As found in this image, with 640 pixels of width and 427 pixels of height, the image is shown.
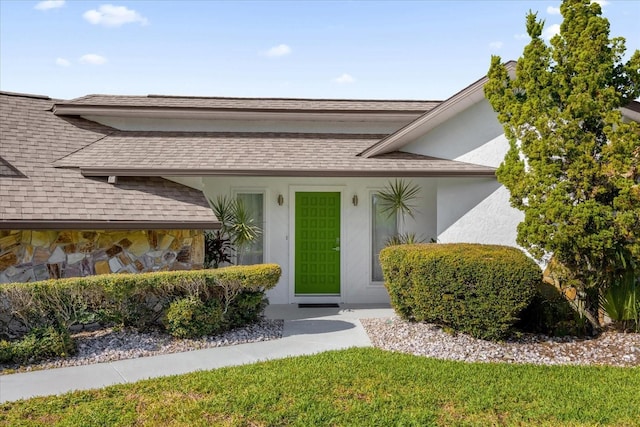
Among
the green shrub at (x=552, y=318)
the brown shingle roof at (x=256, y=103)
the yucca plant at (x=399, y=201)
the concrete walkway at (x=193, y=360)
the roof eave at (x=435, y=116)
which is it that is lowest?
the concrete walkway at (x=193, y=360)

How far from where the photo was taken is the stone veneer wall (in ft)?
31.3

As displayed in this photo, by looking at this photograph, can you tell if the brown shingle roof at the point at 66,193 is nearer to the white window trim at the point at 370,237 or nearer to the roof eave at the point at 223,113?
the roof eave at the point at 223,113

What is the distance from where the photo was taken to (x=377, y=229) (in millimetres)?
12812

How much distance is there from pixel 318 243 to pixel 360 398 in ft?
22.9

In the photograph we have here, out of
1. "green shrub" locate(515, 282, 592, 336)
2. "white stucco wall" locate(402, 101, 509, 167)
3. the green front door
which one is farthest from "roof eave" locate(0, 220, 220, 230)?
"green shrub" locate(515, 282, 592, 336)

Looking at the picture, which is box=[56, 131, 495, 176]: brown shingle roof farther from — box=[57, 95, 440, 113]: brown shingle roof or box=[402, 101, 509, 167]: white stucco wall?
box=[57, 95, 440, 113]: brown shingle roof

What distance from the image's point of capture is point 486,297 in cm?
800

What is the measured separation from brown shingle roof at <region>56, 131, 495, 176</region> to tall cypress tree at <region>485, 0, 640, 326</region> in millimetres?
2550

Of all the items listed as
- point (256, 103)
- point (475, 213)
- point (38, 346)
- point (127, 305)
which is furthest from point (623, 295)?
point (256, 103)

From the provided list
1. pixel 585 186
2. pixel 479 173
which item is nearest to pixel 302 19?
pixel 479 173

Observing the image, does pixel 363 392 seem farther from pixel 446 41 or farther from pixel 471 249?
pixel 446 41

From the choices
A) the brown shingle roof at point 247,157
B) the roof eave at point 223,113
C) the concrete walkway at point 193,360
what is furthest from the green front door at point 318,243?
the concrete walkway at point 193,360

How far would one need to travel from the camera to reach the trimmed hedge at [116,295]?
7.90m

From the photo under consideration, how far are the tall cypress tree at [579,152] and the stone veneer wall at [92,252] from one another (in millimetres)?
6419
